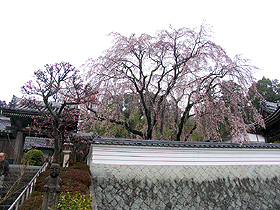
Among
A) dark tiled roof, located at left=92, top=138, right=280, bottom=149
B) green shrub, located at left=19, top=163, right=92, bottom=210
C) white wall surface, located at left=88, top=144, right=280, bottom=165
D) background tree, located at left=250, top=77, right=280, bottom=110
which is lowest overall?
green shrub, located at left=19, top=163, right=92, bottom=210

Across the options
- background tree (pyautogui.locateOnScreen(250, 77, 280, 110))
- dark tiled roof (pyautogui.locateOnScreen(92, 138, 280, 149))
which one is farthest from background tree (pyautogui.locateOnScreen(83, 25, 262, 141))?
background tree (pyautogui.locateOnScreen(250, 77, 280, 110))

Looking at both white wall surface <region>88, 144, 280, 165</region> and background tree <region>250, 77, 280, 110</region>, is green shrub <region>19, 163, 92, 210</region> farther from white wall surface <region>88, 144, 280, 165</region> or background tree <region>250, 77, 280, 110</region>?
background tree <region>250, 77, 280, 110</region>

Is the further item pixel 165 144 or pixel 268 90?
pixel 268 90

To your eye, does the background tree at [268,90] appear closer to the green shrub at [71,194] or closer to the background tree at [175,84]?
the background tree at [175,84]

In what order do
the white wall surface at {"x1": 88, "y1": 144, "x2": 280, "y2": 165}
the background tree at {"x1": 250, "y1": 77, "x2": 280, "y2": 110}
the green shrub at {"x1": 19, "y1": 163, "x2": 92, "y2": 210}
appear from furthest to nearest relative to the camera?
the background tree at {"x1": 250, "y1": 77, "x2": 280, "y2": 110}, the white wall surface at {"x1": 88, "y1": 144, "x2": 280, "y2": 165}, the green shrub at {"x1": 19, "y1": 163, "x2": 92, "y2": 210}

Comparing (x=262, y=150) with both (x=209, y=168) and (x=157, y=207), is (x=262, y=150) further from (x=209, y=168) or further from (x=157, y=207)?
(x=157, y=207)

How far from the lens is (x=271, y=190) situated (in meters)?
6.85

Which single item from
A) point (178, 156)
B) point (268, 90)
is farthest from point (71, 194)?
point (268, 90)

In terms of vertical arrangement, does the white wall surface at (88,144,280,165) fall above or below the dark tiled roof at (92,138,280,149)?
below

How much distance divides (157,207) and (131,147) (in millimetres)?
1830

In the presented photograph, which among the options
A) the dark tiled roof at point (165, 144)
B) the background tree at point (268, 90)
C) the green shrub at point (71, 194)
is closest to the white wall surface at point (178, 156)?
the dark tiled roof at point (165, 144)

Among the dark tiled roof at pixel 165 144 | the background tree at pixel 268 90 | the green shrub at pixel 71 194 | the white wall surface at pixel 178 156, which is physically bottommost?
the green shrub at pixel 71 194

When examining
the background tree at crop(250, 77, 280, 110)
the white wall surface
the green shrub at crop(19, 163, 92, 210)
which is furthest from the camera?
the background tree at crop(250, 77, 280, 110)

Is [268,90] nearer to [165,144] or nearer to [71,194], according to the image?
[165,144]
